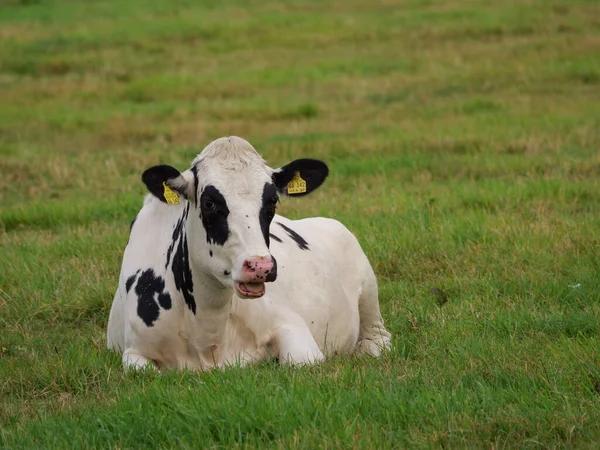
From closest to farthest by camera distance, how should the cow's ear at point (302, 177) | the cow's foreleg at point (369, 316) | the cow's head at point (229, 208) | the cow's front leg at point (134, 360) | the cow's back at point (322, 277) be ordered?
the cow's head at point (229, 208) < the cow's front leg at point (134, 360) < the cow's ear at point (302, 177) < the cow's back at point (322, 277) < the cow's foreleg at point (369, 316)

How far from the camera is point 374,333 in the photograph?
7895 mm

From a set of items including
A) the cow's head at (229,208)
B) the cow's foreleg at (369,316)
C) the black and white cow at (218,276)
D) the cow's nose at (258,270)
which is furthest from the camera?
the cow's foreleg at (369,316)

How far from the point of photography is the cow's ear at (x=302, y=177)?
664 centimetres

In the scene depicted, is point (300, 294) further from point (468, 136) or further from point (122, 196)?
point (468, 136)

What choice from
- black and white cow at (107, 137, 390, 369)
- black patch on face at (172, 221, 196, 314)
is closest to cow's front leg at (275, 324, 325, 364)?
black and white cow at (107, 137, 390, 369)

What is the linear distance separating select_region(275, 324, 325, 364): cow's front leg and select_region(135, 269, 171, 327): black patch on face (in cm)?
76

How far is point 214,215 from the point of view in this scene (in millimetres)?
6145

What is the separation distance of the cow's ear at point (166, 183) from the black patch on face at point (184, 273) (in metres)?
0.30

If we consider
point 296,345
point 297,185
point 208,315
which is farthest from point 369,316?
point 208,315

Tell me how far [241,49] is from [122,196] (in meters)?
15.2

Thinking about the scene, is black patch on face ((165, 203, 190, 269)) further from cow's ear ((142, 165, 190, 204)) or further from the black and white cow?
cow's ear ((142, 165, 190, 204))

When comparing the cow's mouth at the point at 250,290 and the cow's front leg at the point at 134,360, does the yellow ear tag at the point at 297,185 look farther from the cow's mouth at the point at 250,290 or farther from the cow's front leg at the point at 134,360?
the cow's front leg at the point at 134,360

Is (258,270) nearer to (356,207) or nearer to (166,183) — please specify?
(166,183)

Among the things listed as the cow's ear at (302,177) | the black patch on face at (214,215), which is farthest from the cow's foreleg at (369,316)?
the black patch on face at (214,215)
